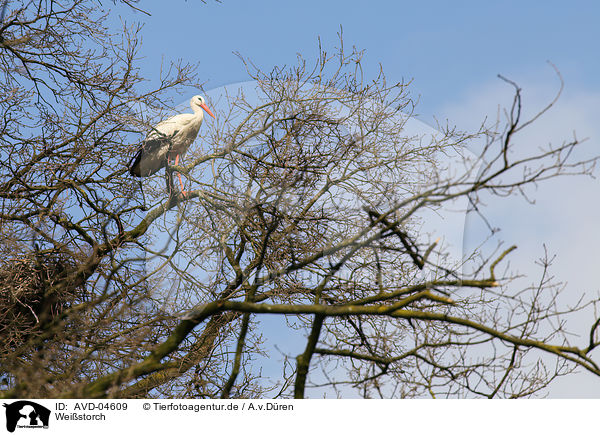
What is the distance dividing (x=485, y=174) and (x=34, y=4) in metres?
7.17

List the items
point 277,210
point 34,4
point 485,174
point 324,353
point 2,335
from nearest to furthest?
1. point 485,174
2. point 324,353
3. point 277,210
4. point 2,335
5. point 34,4

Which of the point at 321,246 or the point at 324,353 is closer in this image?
the point at 324,353

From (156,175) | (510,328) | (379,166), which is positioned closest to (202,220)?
(156,175)

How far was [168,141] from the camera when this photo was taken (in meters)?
8.61

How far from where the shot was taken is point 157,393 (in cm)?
870

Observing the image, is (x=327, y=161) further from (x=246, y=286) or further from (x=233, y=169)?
(x=246, y=286)

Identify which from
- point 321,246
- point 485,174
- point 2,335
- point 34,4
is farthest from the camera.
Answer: point 34,4

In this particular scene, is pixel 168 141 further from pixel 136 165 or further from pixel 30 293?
pixel 30 293
